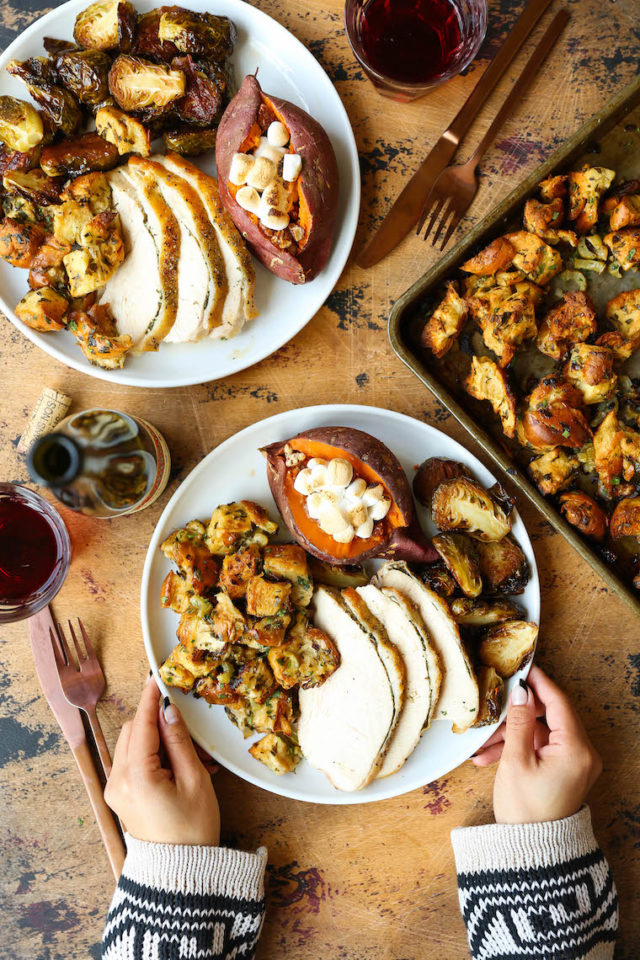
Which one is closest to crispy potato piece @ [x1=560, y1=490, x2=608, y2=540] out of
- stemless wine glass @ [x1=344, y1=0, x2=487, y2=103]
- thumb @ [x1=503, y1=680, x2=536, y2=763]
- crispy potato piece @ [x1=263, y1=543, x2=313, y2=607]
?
thumb @ [x1=503, y1=680, x2=536, y2=763]

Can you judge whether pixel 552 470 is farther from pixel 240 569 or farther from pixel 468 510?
pixel 240 569

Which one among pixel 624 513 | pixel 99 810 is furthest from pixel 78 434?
pixel 624 513

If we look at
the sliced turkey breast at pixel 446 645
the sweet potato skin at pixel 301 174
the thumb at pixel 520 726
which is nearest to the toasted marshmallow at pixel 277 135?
the sweet potato skin at pixel 301 174

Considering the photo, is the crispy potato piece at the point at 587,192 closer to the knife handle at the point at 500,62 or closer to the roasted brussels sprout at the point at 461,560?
the knife handle at the point at 500,62

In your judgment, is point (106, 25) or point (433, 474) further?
point (433, 474)

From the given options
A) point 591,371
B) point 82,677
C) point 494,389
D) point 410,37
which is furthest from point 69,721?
point 410,37

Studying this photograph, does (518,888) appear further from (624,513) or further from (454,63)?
(454,63)
